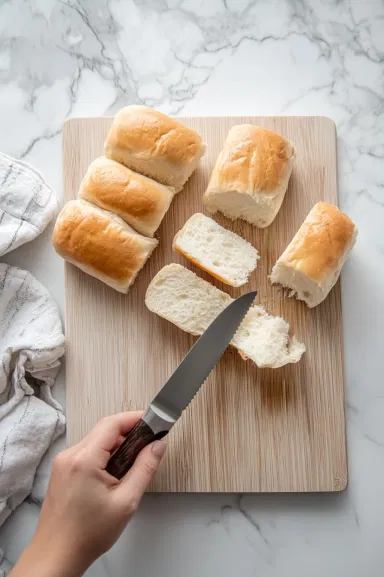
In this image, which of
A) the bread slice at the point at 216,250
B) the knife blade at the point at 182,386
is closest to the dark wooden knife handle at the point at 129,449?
the knife blade at the point at 182,386

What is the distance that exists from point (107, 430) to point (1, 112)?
4.68ft

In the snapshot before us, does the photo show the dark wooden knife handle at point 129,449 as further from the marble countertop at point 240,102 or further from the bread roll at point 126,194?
the bread roll at point 126,194

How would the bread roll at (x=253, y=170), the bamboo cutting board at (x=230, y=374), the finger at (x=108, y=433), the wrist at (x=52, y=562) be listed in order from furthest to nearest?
the bamboo cutting board at (x=230, y=374)
the bread roll at (x=253, y=170)
the finger at (x=108, y=433)
the wrist at (x=52, y=562)

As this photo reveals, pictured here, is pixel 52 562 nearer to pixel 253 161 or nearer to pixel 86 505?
pixel 86 505

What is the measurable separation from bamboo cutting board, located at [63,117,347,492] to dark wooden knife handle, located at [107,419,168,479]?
27 cm

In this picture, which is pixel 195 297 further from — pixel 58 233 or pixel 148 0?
pixel 148 0

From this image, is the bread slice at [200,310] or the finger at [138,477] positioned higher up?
the bread slice at [200,310]

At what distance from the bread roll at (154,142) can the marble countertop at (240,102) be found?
307 mm

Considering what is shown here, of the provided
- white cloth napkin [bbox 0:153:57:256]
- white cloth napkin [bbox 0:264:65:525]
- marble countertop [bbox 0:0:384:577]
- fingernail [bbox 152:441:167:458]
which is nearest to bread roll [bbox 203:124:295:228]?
marble countertop [bbox 0:0:384:577]

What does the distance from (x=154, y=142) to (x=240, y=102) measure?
52 cm

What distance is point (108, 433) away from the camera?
217 cm

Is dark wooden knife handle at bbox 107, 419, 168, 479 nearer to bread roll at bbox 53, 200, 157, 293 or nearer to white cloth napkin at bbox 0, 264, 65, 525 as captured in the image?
white cloth napkin at bbox 0, 264, 65, 525

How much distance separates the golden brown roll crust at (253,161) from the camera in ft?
7.40

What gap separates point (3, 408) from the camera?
2.38 metres
